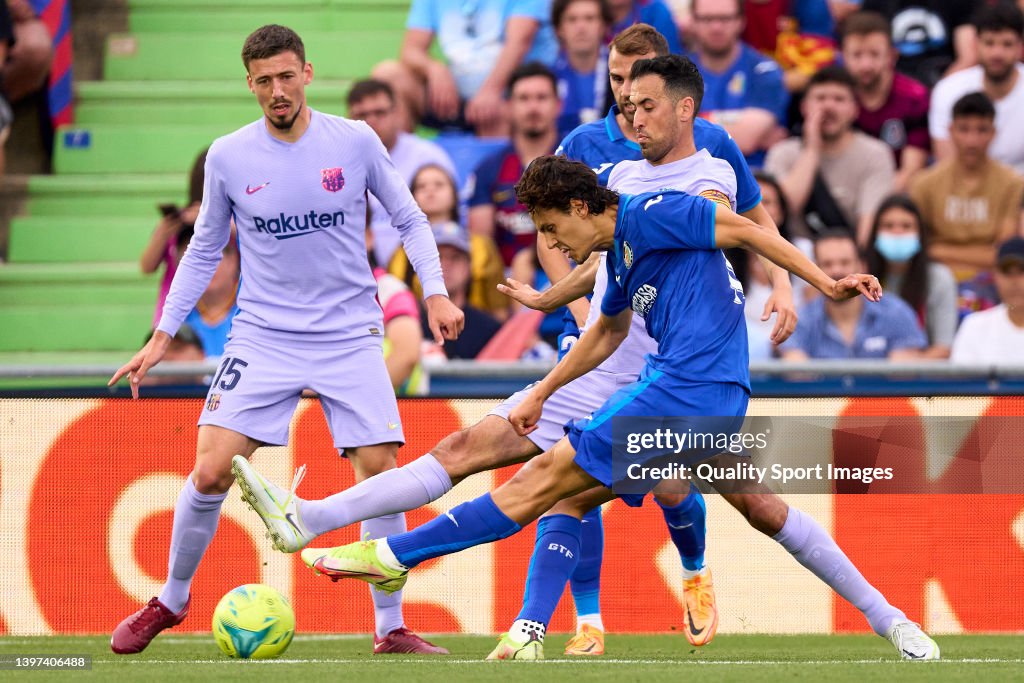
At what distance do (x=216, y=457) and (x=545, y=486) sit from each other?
139 cm

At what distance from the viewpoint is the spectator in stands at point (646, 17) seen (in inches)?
414

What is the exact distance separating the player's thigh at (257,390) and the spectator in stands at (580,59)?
15.1 feet

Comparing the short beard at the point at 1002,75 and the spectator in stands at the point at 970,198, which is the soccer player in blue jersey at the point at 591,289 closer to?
the spectator in stands at the point at 970,198

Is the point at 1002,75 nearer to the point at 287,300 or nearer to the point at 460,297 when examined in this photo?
the point at 460,297

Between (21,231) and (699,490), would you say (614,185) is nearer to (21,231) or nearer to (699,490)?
(699,490)

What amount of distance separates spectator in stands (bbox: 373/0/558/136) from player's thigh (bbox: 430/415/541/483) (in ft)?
16.6

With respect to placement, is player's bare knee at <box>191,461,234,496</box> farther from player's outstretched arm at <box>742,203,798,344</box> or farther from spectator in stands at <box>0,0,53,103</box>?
spectator in stands at <box>0,0,53,103</box>

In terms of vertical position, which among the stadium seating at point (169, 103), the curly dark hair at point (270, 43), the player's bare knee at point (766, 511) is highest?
the curly dark hair at point (270, 43)

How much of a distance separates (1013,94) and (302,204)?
5.87 m

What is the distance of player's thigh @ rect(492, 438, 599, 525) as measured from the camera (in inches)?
219

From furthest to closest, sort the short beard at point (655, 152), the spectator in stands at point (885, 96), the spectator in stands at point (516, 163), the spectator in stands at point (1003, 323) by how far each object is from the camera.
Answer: the spectator in stands at point (885, 96)
the spectator in stands at point (516, 163)
the spectator in stands at point (1003, 323)
the short beard at point (655, 152)

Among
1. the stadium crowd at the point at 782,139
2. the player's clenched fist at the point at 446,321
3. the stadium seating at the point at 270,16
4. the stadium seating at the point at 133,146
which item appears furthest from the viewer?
the stadium seating at the point at 270,16

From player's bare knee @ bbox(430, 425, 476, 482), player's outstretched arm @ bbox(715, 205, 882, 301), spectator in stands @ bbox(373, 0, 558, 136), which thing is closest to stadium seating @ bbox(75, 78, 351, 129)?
spectator in stands @ bbox(373, 0, 558, 136)

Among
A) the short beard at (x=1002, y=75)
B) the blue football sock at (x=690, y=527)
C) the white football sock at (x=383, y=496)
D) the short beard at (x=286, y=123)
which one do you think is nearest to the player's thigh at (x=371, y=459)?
the white football sock at (x=383, y=496)
